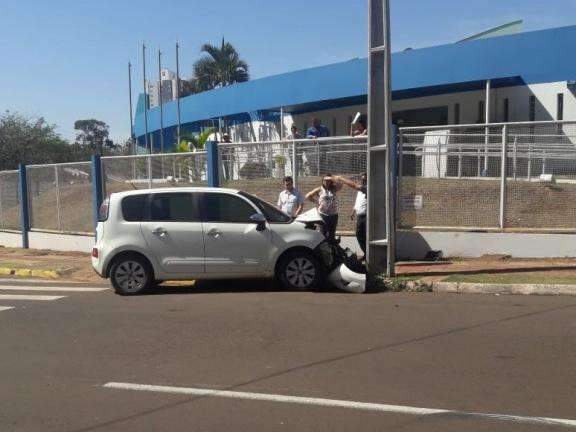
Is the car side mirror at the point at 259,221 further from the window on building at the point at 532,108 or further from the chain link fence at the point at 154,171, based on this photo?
the window on building at the point at 532,108

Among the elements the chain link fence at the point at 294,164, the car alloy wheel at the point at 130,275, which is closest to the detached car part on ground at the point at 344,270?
the car alloy wheel at the point at 130,275

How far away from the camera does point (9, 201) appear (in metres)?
Result: 20.9

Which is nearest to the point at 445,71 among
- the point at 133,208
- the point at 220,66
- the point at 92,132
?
the point at 133,208

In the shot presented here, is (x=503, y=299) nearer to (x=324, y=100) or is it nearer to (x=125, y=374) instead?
(x=125, y=374)

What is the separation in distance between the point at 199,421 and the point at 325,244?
583cm

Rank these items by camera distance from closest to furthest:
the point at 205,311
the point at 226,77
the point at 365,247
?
the point at 205,311, the point at 365,247, the point at 226,77

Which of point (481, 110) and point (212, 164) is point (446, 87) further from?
point (212, 164)

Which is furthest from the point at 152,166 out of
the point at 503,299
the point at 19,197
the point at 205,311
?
the point at 503,299

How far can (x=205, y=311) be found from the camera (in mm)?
8789

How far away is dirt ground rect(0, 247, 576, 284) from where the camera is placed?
400 inches

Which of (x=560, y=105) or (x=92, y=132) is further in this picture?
(x=92, y=132)

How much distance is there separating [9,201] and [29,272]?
25.6 feet

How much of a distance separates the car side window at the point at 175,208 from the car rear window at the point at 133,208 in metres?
0.15

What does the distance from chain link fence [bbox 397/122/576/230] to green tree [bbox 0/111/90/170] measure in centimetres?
3424
